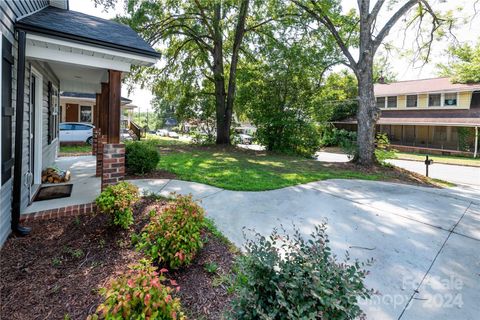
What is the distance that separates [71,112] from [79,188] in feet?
52.6

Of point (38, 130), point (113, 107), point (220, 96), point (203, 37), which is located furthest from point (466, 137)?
point (38, 130)

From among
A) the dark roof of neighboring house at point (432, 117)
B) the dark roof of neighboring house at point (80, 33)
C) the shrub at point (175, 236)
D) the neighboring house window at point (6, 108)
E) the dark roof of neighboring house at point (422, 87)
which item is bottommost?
the shrub at point (175, 236)

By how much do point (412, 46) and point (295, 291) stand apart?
50.3 ft

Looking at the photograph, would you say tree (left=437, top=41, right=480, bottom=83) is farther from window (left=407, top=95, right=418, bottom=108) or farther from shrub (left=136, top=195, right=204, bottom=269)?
shrub (left=136, top=195, right=204, bottom=269)

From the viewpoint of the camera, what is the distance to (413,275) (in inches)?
128

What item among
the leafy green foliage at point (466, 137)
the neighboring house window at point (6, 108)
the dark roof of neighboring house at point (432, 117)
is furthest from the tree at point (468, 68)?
the neighboring house window at point (6, 108)

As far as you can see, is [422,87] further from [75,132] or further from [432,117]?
[75,132]

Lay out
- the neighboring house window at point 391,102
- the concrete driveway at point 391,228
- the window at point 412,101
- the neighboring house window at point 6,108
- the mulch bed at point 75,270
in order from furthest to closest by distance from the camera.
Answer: the neighboring house window at point 391,102 < the window at point 412,101 < the neighboring house window at point 6,108 < the concrete driveway at point 391,228 < the mulch bed at point 75,270

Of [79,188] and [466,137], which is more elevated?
[466,137]

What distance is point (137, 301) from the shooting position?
1795 millimetres

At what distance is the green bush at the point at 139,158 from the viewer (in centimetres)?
739

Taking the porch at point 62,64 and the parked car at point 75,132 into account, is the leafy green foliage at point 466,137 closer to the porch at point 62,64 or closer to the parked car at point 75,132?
the porch at point 62,64

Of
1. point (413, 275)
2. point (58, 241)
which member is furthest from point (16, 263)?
point (413, 275)

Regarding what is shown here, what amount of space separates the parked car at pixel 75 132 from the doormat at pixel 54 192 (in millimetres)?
11400
